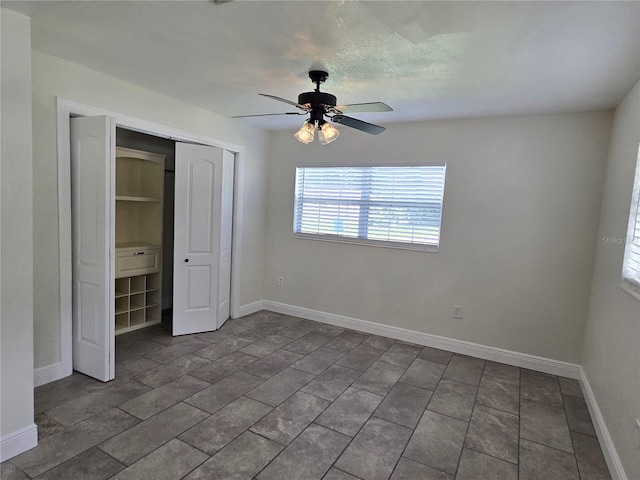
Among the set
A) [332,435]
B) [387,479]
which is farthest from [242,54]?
[387,479]

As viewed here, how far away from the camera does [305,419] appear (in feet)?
8.30

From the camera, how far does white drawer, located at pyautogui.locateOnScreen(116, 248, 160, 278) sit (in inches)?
152

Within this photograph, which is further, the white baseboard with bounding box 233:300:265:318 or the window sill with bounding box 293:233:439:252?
the white baseboard with bounding box 233:300:265:318

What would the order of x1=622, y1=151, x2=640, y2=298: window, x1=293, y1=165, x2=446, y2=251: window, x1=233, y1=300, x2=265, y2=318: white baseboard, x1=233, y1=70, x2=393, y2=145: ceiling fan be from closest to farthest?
1. x1=622, y1=151, x2=640, y2=298: window
2. x1=233, y1=70, x2=393, y2=145: ceiling fan
3. x1=293, y1=165, x2=446, y2=251: window
4. x1=233, y1=300, x2=265, y2=318: white baseboard

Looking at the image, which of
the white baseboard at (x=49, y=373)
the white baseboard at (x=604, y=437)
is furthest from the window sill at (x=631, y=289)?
the white baseboard at (x=49, y=373)

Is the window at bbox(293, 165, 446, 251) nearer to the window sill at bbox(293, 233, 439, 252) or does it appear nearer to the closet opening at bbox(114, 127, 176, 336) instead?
the window sill at bbox(293, 233, 439, 252)

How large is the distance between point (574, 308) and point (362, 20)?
324 cm

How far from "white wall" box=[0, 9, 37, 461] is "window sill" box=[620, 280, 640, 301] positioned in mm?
3505

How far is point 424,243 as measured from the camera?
4035 mm

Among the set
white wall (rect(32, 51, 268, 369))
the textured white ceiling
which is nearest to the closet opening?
white wall (rect(32, 51, 268, 369))

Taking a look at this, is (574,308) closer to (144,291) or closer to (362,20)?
(362,20)

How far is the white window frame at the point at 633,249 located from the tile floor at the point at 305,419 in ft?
3.76

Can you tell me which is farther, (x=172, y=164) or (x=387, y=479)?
(x=172, y=164)

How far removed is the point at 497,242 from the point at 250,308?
3.22 m
